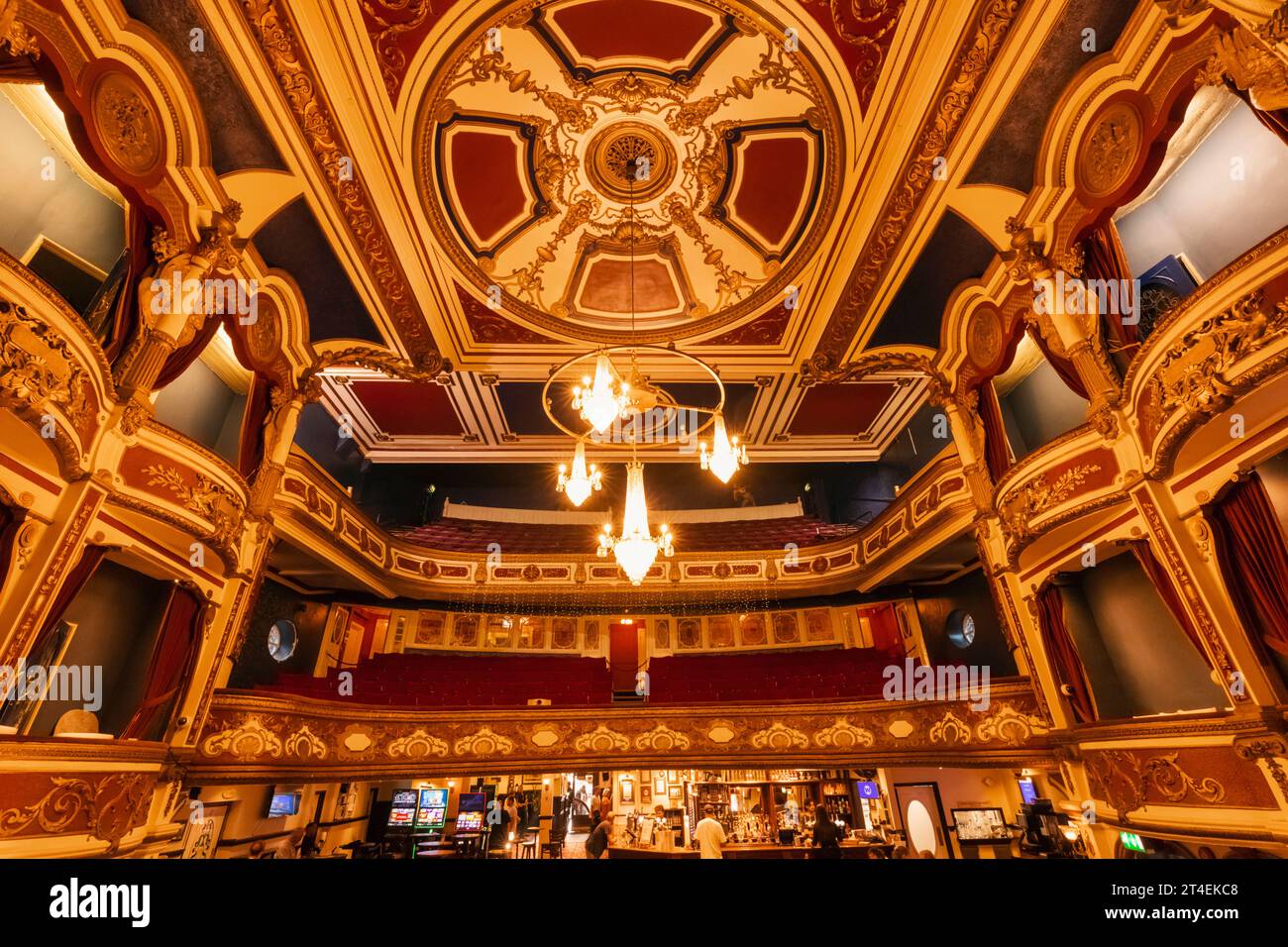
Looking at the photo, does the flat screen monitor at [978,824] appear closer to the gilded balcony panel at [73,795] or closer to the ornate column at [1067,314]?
the ornate column at [1067,314]

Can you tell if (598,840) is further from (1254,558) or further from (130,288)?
(130,288)

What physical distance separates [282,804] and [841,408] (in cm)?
1139

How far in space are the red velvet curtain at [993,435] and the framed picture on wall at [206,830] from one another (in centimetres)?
1053

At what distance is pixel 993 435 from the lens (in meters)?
6.95

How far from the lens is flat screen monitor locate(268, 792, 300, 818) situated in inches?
329

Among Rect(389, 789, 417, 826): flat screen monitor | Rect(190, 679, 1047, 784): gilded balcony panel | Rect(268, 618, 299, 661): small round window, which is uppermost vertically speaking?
Rect(268, 618, 299, 661): small round window

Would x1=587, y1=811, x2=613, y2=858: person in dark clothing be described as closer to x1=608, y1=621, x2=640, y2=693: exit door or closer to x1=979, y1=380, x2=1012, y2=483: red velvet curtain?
x1=608, y1=621, x2=640, y2=693: exit door

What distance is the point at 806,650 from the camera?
11578 mm

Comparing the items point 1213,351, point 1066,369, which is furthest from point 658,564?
point 1213,351

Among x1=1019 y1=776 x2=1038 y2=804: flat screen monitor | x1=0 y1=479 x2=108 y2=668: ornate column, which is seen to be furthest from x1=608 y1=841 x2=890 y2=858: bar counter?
x1=0 y1=479 x2=108 y2=668: ornate column

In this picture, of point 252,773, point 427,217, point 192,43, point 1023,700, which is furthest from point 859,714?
point 192,43

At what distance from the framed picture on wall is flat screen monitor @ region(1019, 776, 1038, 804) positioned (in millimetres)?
11572

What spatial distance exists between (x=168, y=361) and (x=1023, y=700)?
9493 millimetres

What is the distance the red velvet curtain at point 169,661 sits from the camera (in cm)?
509
